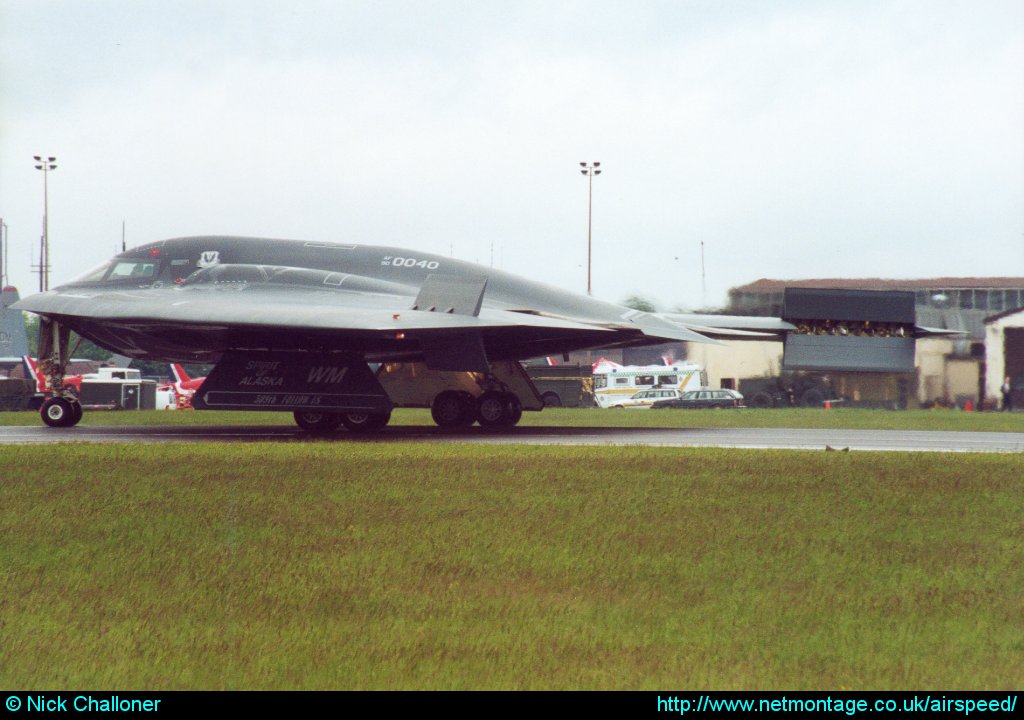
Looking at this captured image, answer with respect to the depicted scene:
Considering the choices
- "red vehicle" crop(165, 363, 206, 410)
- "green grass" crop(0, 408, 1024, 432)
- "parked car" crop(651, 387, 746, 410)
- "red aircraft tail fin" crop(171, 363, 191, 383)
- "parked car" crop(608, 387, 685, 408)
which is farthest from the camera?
"parked car" crop(608, 387, 685, 408)

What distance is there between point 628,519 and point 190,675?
201 inches

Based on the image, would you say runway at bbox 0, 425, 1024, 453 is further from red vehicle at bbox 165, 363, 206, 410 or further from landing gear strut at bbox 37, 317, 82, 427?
red vehicle at bbox 165, 363, 206, 410

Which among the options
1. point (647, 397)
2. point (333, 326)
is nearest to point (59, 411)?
point (333, 326)

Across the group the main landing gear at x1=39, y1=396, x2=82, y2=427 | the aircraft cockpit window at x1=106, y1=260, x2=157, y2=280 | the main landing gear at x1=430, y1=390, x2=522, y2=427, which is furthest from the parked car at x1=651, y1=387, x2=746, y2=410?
the main landing gear at x1=39, y1=396, x2=82, y2=427

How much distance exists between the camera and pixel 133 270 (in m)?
23.7

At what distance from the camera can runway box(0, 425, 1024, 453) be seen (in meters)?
18.1

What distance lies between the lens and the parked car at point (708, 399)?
Answer: 46656 mm

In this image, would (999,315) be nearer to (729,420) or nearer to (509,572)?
(729,420)

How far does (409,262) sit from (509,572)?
50.4 feet

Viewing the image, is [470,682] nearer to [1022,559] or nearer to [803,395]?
[1022,559]

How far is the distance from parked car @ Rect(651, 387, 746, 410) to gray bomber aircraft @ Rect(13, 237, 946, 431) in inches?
824

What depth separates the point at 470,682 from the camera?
258 inches

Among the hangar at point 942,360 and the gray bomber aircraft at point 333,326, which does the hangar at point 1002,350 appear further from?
the gray bomber aircraft at point 333,326
